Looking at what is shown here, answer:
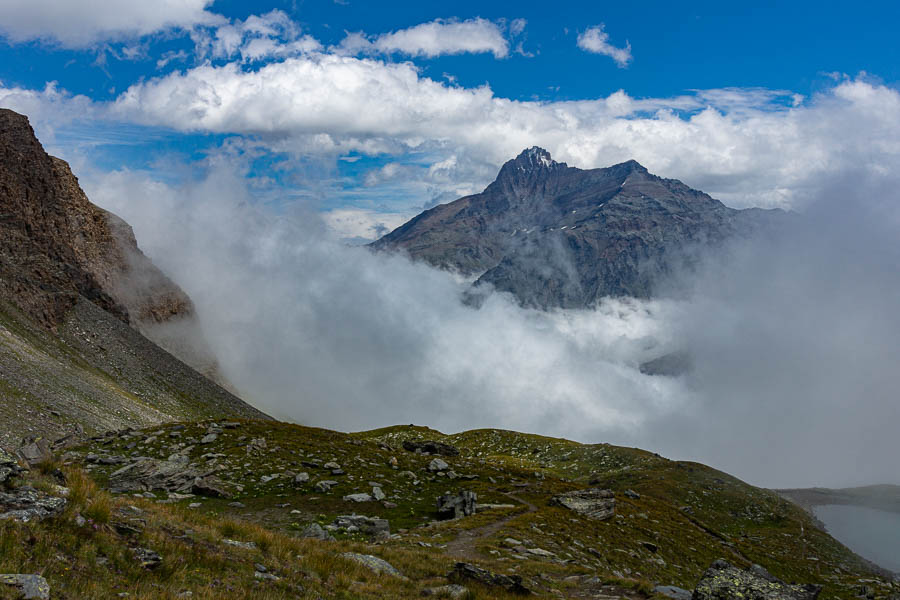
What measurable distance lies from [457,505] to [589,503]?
12.0 m

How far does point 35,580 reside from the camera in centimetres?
962

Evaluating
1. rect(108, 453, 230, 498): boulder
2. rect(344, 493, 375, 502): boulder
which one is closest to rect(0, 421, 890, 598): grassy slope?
rect(344, 493, 375, 502): boulder

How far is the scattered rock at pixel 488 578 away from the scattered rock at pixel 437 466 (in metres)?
Answer: 26.8

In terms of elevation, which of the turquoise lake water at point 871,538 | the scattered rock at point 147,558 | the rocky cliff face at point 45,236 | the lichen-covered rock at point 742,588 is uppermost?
the rocky cliff face at point 45,236

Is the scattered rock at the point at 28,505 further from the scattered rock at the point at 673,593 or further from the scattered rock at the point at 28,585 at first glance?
the scattered rock at the point at 673,593

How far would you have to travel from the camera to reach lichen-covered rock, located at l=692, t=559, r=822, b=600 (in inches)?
755

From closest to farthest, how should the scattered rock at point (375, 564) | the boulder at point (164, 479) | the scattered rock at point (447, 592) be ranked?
the scattered rock at point (447, 592) < the scattered rock at point (375, 564) < the boulder at point (164, 479)

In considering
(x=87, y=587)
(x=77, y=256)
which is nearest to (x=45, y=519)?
(x=87, y=587)

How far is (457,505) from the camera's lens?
118 ft

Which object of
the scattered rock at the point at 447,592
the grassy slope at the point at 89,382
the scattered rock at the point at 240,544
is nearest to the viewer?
the scattered rock at the point at 240,544

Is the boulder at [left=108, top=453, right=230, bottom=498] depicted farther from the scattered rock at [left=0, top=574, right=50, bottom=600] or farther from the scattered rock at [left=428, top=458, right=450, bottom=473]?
the scattered rock at [left=0, top=574, right=50, bottom=600]

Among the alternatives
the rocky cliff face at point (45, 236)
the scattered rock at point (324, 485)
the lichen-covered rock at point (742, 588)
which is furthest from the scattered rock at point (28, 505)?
the rocky cliff face at point (45, 236)

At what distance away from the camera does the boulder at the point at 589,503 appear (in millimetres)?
40344

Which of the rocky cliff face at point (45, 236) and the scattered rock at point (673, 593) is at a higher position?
the rocky cliff face at point (45, 236)
